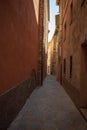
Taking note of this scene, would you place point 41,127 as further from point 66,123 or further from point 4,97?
point 4,97

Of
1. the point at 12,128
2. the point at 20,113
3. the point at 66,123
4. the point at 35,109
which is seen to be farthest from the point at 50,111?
the point at 12,128

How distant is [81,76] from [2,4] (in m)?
4.48

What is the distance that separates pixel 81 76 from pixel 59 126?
2568mm

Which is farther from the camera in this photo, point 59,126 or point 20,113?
point 20,113

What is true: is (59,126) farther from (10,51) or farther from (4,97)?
(10,51)

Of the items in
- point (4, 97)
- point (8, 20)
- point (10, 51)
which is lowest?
point (4, 97)

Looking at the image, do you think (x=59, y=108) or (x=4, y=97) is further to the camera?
(x=59, y=108)

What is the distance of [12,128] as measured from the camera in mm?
5844

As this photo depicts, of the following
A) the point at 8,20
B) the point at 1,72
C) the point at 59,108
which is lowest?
the point at 59,108

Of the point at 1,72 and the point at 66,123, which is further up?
the point at 1,72

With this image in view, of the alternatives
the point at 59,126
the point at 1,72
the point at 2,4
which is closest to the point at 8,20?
the point at 2,4

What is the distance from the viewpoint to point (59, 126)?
20.7ft

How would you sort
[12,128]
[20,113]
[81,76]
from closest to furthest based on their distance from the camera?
1. [12,128]
2. [20,113]
3. [81,76]

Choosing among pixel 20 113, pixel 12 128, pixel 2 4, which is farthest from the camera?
pixel 20 113
